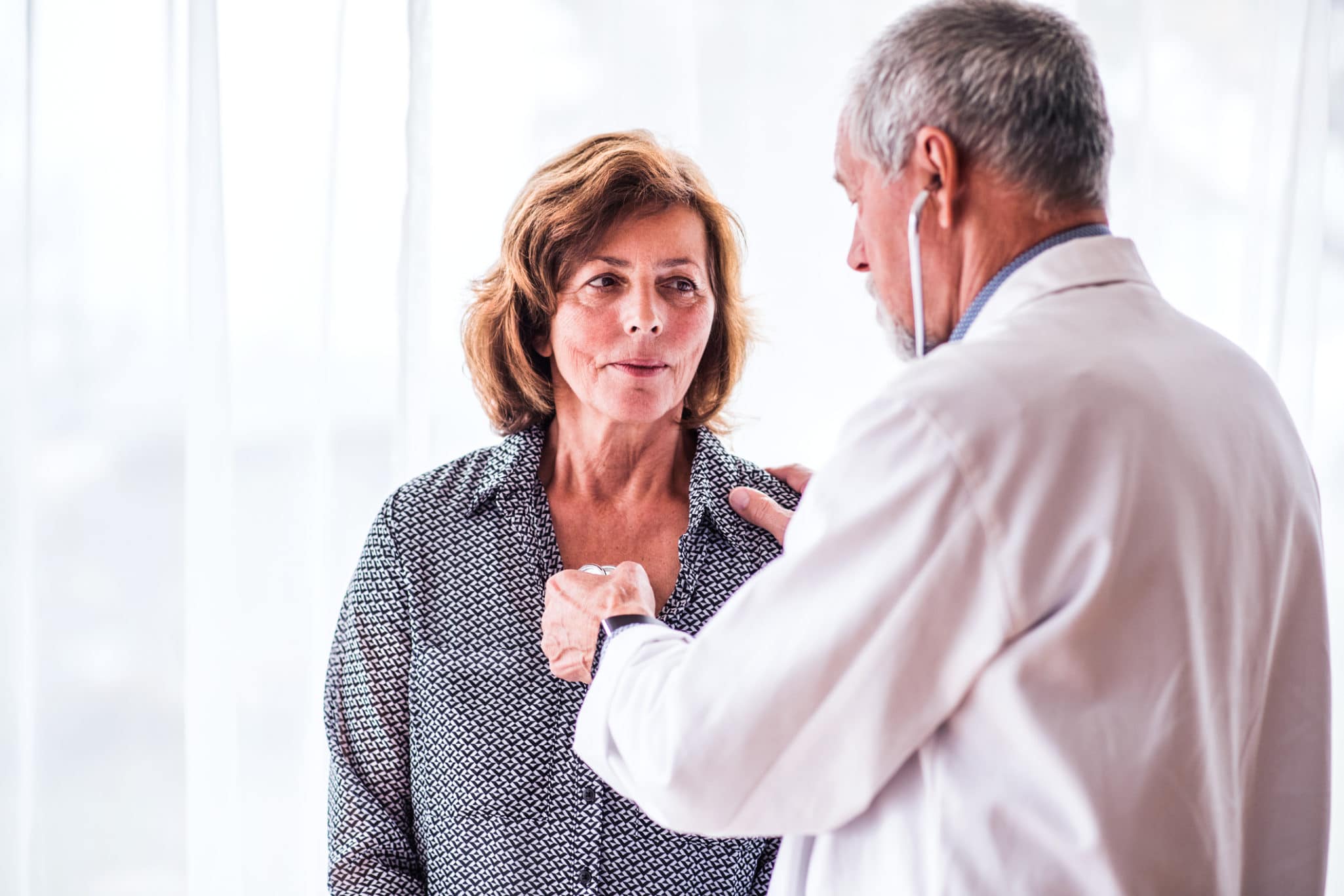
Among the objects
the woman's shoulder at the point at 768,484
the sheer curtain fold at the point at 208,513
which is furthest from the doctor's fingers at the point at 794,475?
the sheer curtain fold at the point at 208,513

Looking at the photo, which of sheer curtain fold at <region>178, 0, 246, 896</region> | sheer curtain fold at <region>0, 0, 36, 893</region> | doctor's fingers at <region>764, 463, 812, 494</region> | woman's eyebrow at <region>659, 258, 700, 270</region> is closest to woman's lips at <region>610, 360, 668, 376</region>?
woman's eyebrow at <region>659, 258, 700, 270</region>

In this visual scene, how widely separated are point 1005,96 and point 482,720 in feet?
3.12

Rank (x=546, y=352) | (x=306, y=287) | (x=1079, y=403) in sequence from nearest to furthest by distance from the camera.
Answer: (x=1079, y=403), (x=546, y=352), (x=306, y=287)

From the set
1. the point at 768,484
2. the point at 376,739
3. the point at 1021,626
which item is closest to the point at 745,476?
the point at 768,484

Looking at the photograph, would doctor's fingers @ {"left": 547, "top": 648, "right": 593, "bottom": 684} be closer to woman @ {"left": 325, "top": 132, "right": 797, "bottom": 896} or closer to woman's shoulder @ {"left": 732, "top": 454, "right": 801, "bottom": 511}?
woman @ {"left": 325, "top": 132, "right": 797, "bottom": 896}

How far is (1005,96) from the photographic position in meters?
1.02

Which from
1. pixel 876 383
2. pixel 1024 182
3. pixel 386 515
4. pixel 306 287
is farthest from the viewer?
pixel 876 383

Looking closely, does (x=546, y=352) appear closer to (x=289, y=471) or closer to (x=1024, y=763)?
(x=289, y=471)

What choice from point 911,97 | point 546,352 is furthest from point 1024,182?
point 546,352

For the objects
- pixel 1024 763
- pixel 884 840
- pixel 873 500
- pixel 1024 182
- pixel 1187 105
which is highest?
pixel 1187 105

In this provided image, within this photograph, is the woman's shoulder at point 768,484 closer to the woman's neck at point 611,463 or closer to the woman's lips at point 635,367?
the woman's neck at point 611,463

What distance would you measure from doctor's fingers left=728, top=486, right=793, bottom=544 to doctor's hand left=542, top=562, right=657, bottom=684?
9.6 inches

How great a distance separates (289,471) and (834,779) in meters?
1.31

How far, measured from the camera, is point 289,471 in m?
2.00
